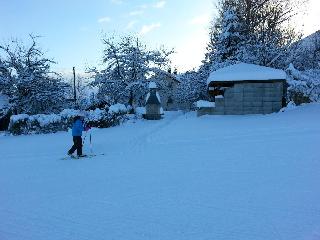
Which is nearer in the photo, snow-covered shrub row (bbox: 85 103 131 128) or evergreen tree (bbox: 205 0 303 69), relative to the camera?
snow-covered shrub row (bbox: 85 103 131 128)

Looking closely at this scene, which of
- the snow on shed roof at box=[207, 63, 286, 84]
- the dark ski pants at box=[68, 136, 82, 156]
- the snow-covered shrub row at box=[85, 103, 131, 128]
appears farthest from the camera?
the snow-covered shrub row at box=[85, 103, 131, 128]

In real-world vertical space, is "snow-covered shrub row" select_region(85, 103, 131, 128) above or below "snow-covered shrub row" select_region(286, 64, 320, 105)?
below

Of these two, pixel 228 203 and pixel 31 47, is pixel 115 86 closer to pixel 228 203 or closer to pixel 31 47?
pixel 31 47

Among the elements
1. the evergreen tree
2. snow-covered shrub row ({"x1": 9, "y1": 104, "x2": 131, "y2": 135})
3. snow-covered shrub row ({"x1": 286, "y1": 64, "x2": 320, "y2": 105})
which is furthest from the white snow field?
the evergreen tree

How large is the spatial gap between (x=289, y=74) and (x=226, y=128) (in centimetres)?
948

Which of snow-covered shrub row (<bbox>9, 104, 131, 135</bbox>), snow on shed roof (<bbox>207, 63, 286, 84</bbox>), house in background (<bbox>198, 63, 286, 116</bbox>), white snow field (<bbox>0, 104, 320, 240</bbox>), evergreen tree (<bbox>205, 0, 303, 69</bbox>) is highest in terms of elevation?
evergreen tree (<bbox>205, 0, 303, 69</bbox>)

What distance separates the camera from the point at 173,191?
6.36 meters

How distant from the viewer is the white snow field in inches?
183

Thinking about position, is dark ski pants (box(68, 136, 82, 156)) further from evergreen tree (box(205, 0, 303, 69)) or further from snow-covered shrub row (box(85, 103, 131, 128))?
evergreen tree (box(205, 0, 303, 69))

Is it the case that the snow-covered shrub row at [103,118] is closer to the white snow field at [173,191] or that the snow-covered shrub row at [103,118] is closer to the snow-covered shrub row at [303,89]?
the white snow field at [173,191]

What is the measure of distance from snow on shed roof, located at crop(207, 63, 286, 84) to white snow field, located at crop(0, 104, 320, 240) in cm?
699

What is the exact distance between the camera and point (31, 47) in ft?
86.0

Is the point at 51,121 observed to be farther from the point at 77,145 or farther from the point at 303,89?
the point at 303,89

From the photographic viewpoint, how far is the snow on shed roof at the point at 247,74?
1869cm
